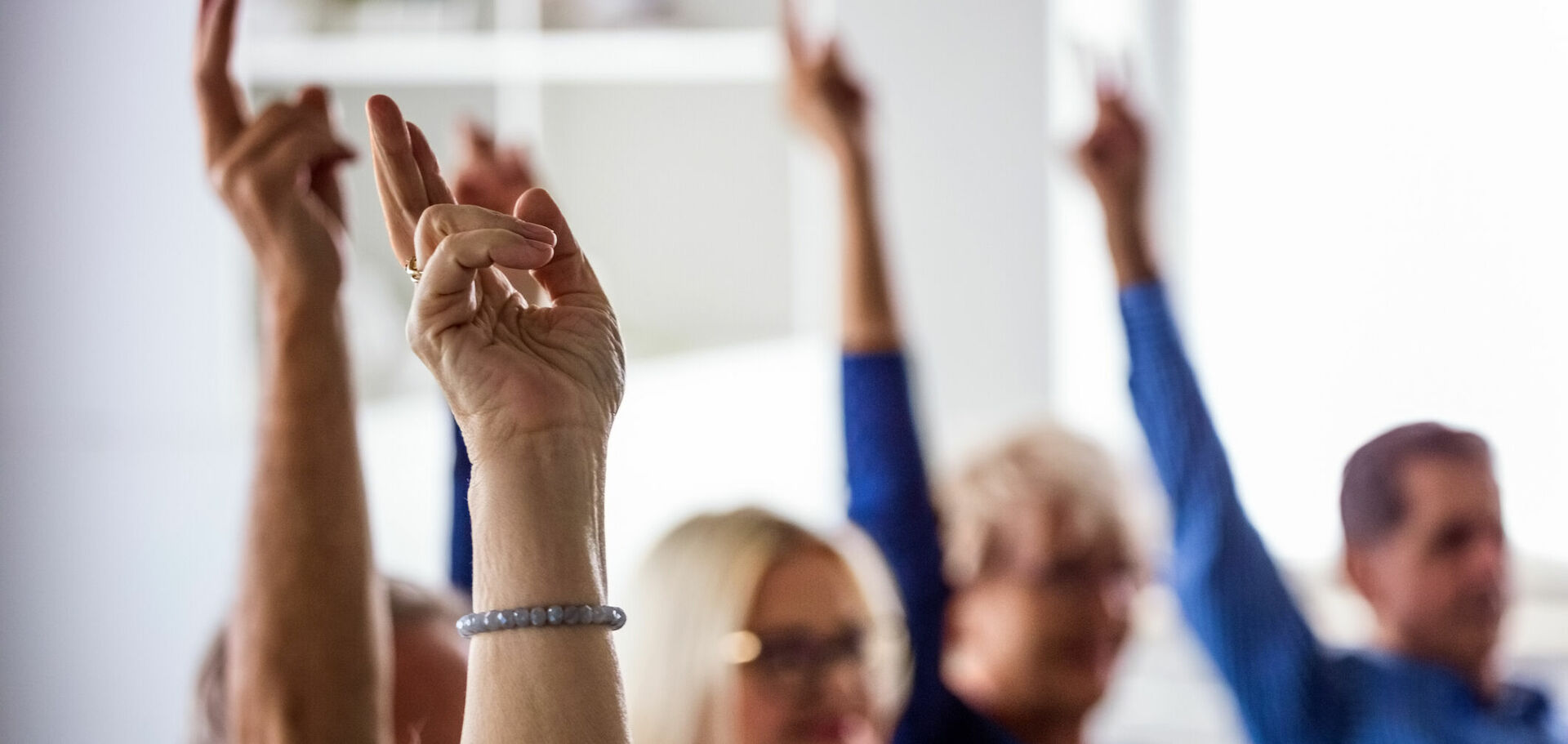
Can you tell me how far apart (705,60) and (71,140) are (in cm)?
97

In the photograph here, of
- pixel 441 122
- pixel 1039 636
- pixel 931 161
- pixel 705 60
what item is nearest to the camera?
pixel 1039 636

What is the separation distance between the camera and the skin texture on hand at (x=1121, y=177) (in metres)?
1.19

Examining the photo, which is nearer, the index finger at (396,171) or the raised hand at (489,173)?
the index finger at (396,171)

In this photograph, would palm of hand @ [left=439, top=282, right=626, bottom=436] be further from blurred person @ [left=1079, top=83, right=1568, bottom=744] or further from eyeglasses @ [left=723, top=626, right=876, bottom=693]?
blurred person @ [left=1079, top=83, right=1568, bottom=744]

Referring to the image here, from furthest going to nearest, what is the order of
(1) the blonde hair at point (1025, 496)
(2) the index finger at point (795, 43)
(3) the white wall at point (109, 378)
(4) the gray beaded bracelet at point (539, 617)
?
(3) the white wall at point (109, 378) → (1) the blonde hair at point (1025, 496) → (2) the index finger at point (795, 43) → (4) the gray beaded bracelet at point (539, 617)

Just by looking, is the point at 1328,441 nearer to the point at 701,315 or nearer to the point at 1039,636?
the point at 701,315

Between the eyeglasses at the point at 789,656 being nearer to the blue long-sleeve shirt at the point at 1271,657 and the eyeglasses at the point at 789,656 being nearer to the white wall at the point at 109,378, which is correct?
the blue long-sleeve shirt at the point at 1271,657

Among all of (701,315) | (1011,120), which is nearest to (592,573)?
(701,315)

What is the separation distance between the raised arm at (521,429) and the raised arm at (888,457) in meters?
0.76

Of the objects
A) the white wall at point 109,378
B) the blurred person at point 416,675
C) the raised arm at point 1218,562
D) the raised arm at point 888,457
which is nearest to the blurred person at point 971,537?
the raised arm at point 888,457

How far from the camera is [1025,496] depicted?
4.96 ft

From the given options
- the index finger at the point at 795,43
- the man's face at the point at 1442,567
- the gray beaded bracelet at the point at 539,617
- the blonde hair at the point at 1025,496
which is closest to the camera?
the gray beaded bracelet at the point at 539,617

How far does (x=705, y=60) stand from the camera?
2.38m

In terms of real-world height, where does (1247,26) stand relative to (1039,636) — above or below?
above
